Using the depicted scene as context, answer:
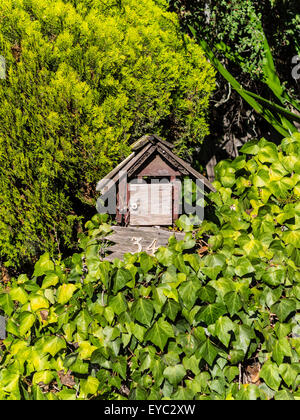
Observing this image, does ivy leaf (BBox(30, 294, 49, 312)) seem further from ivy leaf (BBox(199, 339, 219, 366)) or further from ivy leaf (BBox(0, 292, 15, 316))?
ivy leaf (BBox(199, 339, 219, 366))

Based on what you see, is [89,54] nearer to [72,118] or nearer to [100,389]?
[72,118]

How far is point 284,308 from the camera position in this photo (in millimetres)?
2525

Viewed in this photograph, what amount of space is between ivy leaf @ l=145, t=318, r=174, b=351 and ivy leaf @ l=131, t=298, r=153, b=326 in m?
0.06

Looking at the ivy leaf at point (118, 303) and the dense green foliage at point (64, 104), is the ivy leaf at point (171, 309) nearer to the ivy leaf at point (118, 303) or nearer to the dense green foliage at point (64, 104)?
the ivy leaf at point (118, 303)

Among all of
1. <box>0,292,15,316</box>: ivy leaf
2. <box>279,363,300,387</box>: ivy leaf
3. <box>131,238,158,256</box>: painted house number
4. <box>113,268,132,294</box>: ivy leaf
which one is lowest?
<box>279,363,300,387</box>: ivy leaf

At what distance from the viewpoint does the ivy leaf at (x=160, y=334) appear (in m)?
2.41

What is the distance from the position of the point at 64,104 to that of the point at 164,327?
5.73 feet

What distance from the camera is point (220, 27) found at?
14.9ft

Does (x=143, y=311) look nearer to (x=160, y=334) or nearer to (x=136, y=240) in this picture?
(x=160, y=334)

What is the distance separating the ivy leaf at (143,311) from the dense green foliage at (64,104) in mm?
1040

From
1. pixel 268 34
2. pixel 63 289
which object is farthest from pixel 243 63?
pixel 63 289

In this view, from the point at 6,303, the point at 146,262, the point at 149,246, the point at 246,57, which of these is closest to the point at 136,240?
the point at 149,246

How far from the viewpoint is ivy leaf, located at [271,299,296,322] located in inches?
98.9

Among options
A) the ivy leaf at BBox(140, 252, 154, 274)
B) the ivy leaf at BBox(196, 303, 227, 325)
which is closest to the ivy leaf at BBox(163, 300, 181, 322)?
the ivy leaf at BBox(196, 303, 227, 325)
